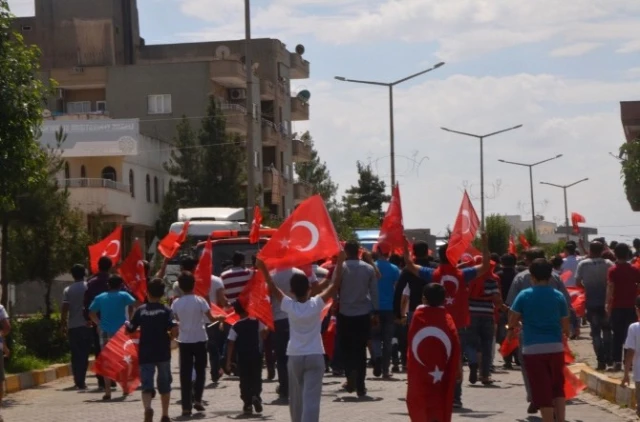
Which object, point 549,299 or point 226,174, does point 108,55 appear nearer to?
point 226,174

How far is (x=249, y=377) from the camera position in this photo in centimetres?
1535

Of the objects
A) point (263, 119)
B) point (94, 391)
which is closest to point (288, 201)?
point (263, 119)

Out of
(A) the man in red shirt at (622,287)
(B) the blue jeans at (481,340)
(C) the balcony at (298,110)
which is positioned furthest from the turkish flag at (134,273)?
(C) the balcony at (298,110)

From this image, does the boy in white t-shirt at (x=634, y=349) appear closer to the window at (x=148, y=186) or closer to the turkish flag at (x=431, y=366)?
the turkish flag at (x=431, y=366)

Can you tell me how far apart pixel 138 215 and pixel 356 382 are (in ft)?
143

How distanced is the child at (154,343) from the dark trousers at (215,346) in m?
4.51

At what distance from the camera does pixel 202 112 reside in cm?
6688

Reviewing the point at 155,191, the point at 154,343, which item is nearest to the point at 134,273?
the point at 154,343

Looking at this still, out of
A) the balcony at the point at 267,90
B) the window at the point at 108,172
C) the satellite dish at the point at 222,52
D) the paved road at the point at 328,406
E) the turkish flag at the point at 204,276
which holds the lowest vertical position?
the paved road at the point at 328,406

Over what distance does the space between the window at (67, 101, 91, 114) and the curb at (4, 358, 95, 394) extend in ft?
146

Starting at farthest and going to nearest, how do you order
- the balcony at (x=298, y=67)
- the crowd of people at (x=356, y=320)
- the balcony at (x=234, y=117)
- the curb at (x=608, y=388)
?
the balcony at (x=298, y=67) < the balcony at (x=234, y=117) < the curb at (x=608, y=388) < the crowd of people at (x=356, y=320)

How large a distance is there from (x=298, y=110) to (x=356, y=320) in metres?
61.6

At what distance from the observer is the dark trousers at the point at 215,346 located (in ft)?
62.7

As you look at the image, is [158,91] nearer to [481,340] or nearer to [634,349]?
[481,340]
